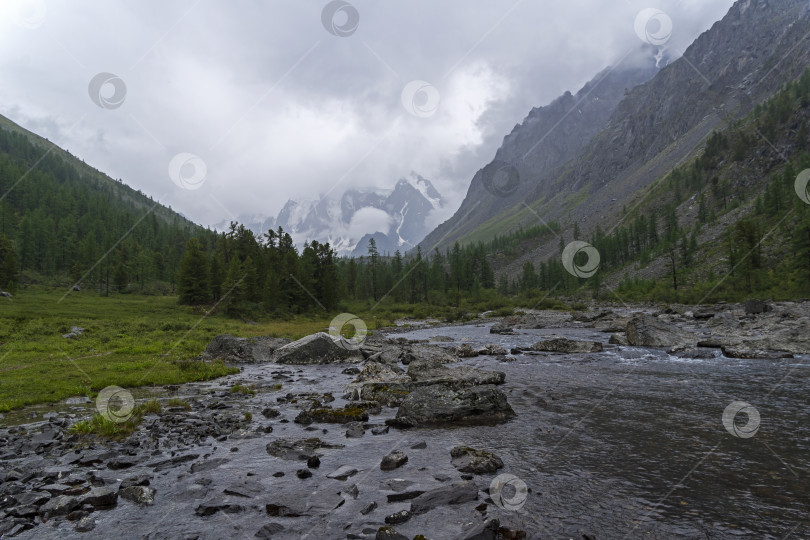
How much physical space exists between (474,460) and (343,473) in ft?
11.3

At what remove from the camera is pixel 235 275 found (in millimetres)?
73062

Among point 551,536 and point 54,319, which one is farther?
point 54,319

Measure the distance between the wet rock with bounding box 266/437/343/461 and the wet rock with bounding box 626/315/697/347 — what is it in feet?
98.2

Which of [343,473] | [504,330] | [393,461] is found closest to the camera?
[343,473]

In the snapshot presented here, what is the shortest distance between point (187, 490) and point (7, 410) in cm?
1329

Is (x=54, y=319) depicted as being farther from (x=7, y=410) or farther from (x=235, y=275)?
(x=7, y=410)

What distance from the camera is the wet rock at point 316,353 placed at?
3241 cm

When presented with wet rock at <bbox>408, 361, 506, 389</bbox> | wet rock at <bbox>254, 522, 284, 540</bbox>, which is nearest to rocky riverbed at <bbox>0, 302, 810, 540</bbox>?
wet rock at <bbox>254, 522, 284, 540</bbox>

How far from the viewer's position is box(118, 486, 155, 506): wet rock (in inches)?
337

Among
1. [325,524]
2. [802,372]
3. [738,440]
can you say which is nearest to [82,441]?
[325,524]

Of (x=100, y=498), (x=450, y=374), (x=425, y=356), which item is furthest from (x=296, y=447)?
(x=425, y=356)

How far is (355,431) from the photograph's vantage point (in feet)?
43.8

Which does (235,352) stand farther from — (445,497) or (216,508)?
(445,497)

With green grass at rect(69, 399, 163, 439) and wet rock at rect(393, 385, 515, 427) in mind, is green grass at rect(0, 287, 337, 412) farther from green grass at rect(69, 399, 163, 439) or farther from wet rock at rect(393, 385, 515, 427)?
wet rock at rect(393, 385, 515, 427)
